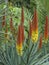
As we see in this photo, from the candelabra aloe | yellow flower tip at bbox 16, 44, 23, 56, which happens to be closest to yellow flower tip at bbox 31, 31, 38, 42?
the candelabra aloe

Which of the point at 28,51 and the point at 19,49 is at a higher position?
the point at 19,49

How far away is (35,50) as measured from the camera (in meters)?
3.83

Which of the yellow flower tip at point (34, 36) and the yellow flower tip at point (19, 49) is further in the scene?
the yellow flower tip at point (34, 36)

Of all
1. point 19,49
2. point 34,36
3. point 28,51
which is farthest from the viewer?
point 28,51

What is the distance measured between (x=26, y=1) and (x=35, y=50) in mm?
5775

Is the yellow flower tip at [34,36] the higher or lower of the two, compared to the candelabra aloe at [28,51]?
higher

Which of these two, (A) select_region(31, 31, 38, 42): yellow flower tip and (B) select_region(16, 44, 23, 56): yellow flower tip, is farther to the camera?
(A) select_region(31, 31, 38, 42): yellow flower tip

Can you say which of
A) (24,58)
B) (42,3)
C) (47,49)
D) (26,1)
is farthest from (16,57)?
(26,1)

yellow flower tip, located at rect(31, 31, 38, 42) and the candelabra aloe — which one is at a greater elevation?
yellow flower tip, located at rect(31, 31, 38, 42)

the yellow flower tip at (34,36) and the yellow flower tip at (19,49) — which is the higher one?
the yellow flower tip at (34,36)

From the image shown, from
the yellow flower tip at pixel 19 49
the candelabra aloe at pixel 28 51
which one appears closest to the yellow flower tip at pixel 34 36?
the candelabra aloe at pixel 28 51

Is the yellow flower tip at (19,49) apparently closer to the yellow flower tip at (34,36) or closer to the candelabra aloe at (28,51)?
the candelabra aloe at (28,51)

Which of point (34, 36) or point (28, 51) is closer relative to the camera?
point (34, 36)

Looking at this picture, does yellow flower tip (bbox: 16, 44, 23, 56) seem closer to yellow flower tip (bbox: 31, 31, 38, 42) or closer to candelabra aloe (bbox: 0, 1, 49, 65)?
candelabra aloe (bbox: 0, 1, 49, 65)
